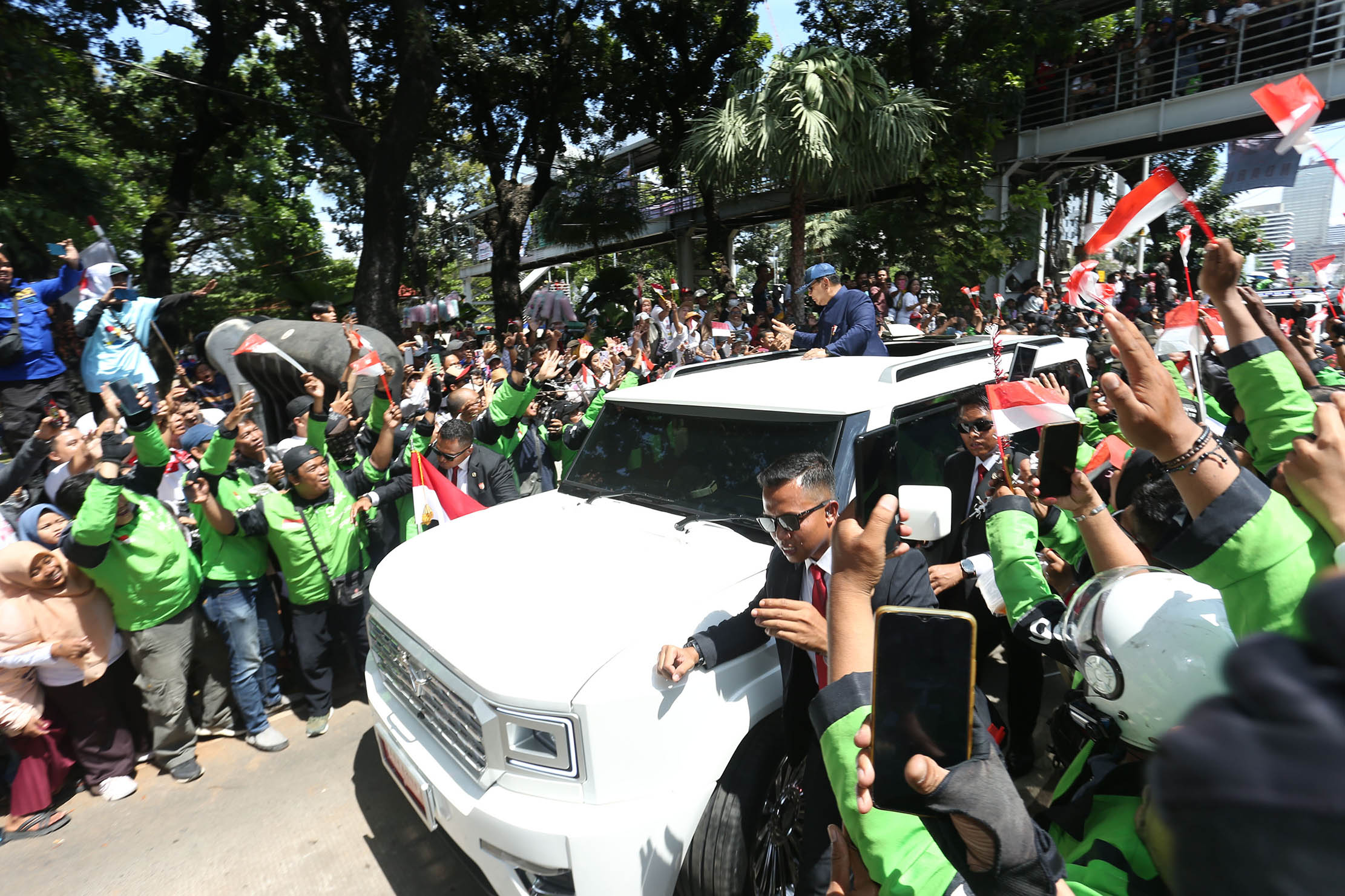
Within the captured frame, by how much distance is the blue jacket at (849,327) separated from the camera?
539 centimetres

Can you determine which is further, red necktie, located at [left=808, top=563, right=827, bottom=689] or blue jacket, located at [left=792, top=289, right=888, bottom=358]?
blue jacket, located at [left=792, top=289, right=888, bottom=358]

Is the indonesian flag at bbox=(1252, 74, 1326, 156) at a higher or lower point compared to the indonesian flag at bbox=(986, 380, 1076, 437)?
higher

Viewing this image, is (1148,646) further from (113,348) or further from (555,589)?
(113,348)

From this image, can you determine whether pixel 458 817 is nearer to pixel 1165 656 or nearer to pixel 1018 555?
pixel 1018 555

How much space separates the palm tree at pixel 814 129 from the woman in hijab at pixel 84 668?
1101 centimetres

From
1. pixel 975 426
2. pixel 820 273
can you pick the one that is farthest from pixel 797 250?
pixel 975 426

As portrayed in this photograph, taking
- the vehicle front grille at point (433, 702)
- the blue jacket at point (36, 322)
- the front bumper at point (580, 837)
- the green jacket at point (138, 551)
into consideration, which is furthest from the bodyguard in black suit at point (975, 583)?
the blue jacket at point (36, 322)

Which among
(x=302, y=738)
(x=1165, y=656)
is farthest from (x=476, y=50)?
(x=1165, y=656)

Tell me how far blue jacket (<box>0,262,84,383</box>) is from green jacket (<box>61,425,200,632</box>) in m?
3.42

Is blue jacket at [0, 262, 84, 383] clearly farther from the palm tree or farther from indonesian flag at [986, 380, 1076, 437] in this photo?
the palm tree

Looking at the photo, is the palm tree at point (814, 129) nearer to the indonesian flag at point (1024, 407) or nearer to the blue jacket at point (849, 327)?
the blue jacket at point (849, 327)

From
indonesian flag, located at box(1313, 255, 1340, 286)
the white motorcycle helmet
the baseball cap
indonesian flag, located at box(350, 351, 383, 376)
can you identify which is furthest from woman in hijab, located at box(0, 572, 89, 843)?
indonesian flag, located at box(1313, 255, 1340, 286)

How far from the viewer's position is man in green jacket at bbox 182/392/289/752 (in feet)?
13.0

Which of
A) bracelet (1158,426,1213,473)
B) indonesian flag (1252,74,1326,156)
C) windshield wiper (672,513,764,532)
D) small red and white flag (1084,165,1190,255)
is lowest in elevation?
windshield wiper (672,513,764,532)
